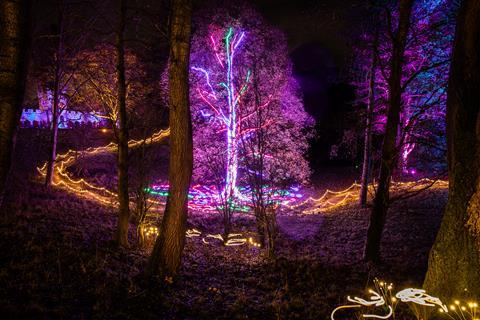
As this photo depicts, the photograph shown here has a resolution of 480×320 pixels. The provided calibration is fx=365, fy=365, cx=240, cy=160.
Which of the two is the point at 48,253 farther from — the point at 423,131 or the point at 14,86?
the point at 423,131

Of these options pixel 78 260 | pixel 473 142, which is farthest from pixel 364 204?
pixel 78 260

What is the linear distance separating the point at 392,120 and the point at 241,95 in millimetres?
9878

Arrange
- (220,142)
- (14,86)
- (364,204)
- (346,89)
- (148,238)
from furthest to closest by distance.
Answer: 1. (346,89)
2. (220,142)
3. (364,204)
4. (148,238)
5. (14,86)

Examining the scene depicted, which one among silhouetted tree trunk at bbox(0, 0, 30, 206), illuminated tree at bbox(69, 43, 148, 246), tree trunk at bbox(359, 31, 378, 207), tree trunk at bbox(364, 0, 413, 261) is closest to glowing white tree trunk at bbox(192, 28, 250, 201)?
illuminated tree at bbox(69, 43, 148, 246)

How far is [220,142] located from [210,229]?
550cm

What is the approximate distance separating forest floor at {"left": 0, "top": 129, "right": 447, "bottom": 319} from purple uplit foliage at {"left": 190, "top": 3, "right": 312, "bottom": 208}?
4737 millimetres

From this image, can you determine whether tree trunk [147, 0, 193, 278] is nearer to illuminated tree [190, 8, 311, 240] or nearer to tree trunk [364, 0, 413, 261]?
tree trunk [364, 0, 413, 261]

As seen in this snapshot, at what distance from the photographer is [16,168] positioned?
16.8 m

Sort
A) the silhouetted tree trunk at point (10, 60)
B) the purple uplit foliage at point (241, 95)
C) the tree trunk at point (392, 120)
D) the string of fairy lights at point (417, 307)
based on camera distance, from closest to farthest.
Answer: the silhouetted tree trunk at point (10, 60), the string of fairy lights at point (417, 307), the tree trunk at point (392, 120), the purple uplit foliage at point (241, 95)

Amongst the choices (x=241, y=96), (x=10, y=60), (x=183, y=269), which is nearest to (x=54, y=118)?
(x=241, y=96)

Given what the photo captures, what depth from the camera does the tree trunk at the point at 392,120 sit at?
803 centimetres

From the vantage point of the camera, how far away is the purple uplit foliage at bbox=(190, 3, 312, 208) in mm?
16984

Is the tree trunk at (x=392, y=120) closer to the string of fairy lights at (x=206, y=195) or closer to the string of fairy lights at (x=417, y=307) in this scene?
the string of fairy lights at (x=417, y=307)

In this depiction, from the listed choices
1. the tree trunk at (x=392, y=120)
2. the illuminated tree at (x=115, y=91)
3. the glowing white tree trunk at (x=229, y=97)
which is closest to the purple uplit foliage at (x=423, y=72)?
the tree trunk at (x=392, y=120)
